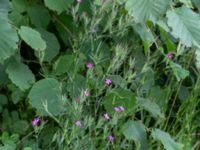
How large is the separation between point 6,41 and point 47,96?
10.5 inches

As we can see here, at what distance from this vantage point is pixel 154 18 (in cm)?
137

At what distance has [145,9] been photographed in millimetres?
1355

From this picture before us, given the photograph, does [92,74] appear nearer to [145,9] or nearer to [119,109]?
[119,109]

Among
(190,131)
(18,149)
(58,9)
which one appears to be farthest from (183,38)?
(18,149)

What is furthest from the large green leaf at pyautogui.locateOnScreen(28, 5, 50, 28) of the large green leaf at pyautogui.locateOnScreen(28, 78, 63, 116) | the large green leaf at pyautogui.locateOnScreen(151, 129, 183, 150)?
the large green leaf at pyautogui.locateOnScreen(151, 129, 183, 150)

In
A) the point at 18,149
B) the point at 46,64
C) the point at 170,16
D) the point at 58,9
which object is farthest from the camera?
the point at 46,64

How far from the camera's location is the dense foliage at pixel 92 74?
1.46 meters

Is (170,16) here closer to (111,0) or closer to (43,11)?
(111,0)

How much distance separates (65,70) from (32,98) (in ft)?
0.63

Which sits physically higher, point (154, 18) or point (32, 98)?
point (154, 18)

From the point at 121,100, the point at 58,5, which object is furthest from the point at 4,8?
the point at 121,100

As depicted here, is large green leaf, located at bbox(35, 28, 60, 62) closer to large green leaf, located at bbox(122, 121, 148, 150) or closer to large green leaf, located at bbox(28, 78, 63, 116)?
large green leaf, located at bbox(28, 78, 63, 116)

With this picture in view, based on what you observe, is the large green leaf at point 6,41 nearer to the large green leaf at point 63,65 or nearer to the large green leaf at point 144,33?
the large green leaf at point 63,65

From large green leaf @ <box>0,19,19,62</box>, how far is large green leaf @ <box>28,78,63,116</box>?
0.77 ft
